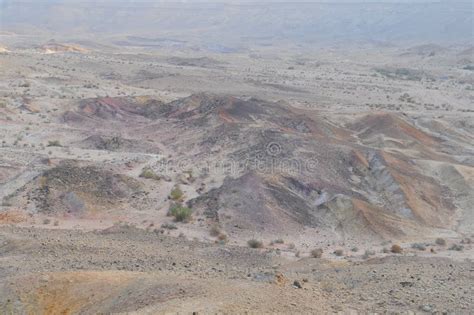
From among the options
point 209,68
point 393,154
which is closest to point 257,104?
point 393,154

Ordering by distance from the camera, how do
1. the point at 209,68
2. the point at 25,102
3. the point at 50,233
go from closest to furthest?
the point at 50,233
the point at 25,102
the point at 209,68

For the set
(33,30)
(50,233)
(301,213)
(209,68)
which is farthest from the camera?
(33,30)

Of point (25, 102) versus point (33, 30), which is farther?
point (33, 30)

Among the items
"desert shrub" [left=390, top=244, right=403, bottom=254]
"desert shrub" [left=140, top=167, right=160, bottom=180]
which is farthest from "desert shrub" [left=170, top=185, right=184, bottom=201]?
"desert shrub" [left=390, top=244, right=403, bottom=254]

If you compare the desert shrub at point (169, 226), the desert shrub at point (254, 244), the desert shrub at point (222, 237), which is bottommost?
the desert shrub at point (169, 226)

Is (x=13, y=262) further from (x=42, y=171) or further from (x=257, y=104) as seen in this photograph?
(x=257, y=104)

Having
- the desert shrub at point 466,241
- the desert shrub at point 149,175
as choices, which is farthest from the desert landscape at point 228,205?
the desert shrub at point 149,175

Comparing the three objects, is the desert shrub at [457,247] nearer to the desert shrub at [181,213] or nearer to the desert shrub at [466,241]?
the desert shrub at [466,241]
